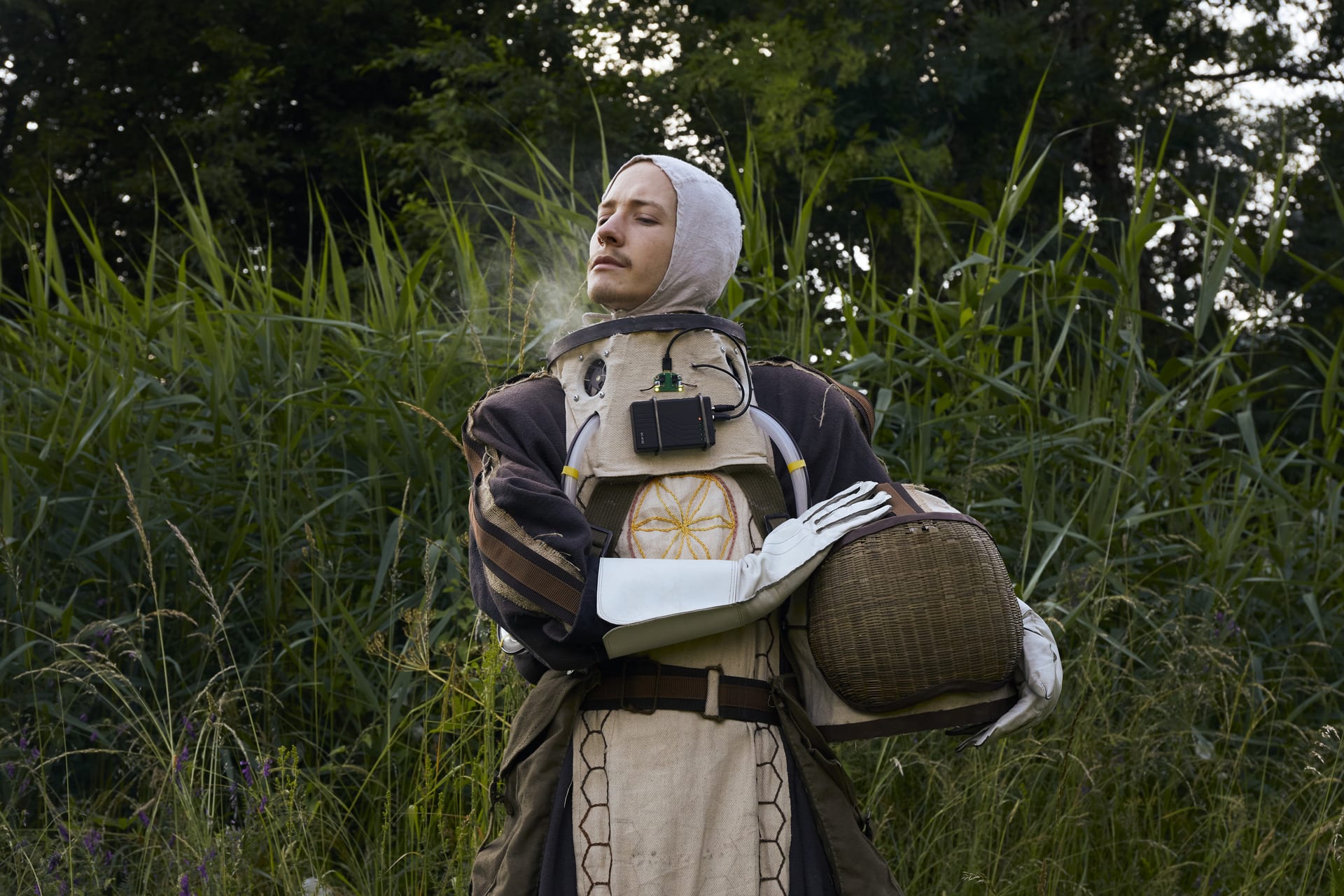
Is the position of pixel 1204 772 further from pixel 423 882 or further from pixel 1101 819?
pixel 423 882

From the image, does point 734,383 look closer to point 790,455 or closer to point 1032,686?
point 790,455

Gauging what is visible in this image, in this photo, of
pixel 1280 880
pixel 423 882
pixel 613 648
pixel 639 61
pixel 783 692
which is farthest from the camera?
pixel 639 61

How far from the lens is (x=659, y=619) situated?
1680mm

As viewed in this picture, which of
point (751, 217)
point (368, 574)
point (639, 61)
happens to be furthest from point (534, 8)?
point (368, 574)

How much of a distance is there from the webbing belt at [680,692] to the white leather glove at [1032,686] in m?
0.30

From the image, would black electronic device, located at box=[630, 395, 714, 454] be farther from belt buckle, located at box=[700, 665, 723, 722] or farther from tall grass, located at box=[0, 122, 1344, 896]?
tall grass, located at box=[0, 122, 1344, 896]

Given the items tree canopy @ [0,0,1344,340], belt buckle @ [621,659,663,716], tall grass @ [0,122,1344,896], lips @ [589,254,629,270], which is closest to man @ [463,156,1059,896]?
belt buckle @ [621,659,663,716]

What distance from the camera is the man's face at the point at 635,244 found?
6.66 feet

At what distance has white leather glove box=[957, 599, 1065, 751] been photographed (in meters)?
1.77

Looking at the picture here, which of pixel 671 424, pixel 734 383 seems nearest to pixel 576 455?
pixel 671 424

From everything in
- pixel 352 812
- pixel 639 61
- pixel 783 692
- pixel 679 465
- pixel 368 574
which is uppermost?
pixel 639 61

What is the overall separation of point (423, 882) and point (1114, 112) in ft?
31.5

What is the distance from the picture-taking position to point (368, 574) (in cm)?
353

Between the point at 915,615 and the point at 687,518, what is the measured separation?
1.15 feet
